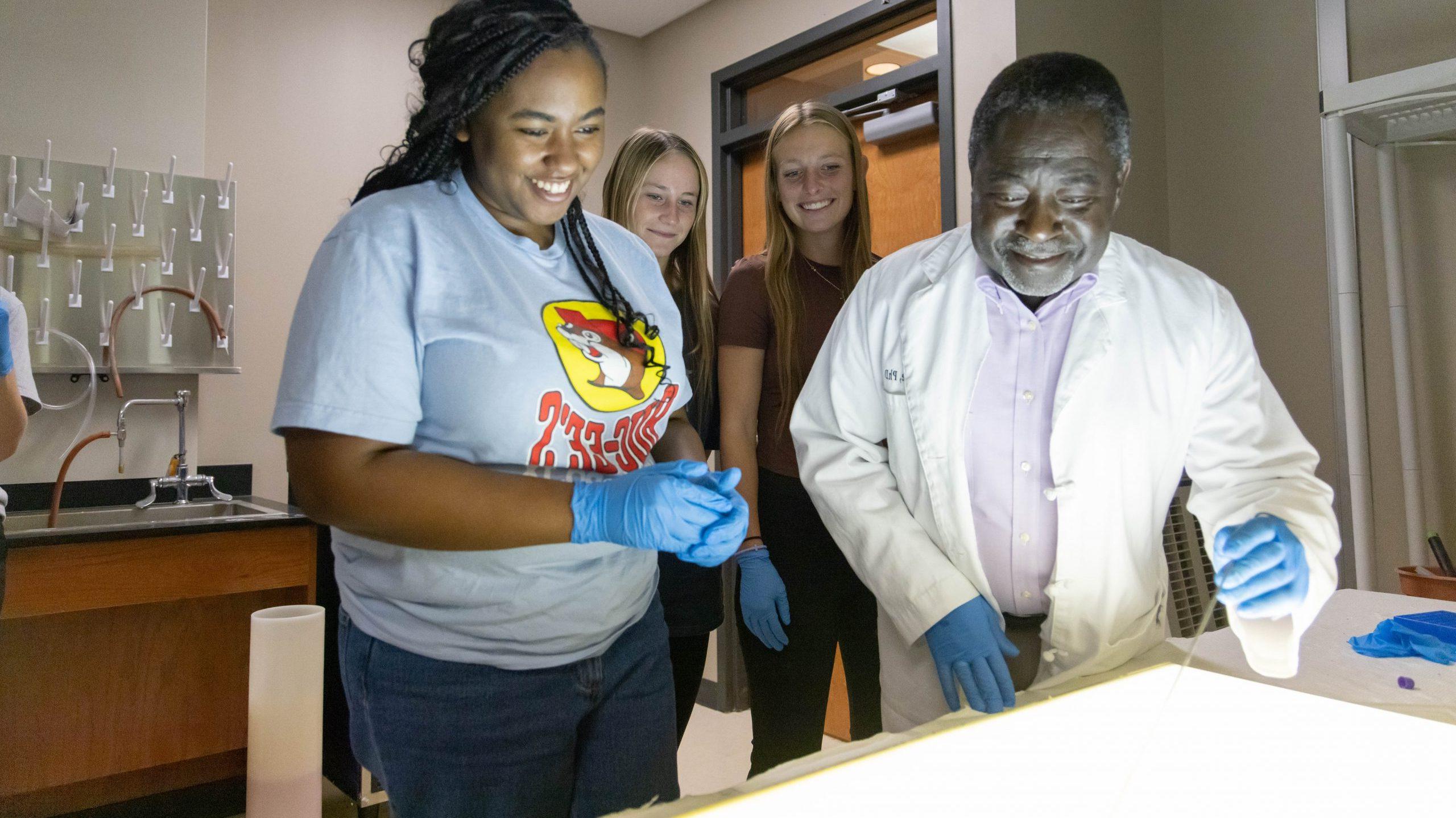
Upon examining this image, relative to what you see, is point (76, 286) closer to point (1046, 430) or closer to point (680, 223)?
point (680, 223)

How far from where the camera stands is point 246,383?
295 cm

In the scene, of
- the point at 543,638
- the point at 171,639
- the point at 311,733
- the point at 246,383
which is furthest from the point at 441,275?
the point at 246,383

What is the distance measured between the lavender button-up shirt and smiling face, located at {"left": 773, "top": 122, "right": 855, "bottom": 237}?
606 millimetres

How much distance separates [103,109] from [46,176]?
0.25 m

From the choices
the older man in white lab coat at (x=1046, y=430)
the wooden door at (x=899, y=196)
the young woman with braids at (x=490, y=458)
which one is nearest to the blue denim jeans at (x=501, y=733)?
the young woman with braids at (x=490, y=458)

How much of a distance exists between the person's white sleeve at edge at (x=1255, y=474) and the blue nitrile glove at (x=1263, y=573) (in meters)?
0.02

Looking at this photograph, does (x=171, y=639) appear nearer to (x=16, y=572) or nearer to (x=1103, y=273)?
(x=16, y=572)

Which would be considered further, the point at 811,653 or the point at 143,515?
the point at 143,515

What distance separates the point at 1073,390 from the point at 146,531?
80.5 inches

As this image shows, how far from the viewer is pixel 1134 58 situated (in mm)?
2580

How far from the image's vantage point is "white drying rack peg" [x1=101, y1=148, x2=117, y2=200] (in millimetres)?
2455

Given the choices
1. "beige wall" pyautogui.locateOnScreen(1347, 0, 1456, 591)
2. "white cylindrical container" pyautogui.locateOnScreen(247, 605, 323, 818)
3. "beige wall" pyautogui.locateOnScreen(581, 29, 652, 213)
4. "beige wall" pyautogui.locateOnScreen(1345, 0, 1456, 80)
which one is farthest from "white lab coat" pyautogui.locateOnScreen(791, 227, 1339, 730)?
"beige wall" pyautogui.locateOnScreen(581, 29, 652, 213)

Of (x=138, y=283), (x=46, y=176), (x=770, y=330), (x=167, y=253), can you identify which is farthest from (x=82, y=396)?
(x=770, y=330)

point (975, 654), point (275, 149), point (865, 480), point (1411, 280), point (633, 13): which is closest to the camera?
point (975, 654)
